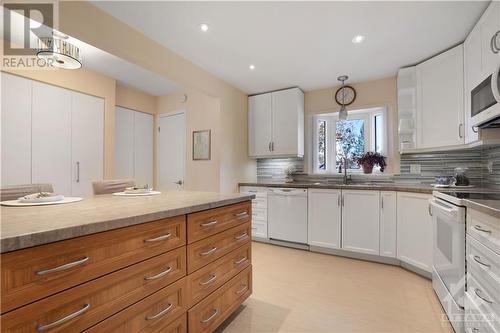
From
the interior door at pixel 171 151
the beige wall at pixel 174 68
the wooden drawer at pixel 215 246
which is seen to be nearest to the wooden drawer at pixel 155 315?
the wooden drawer at pixel 215 246

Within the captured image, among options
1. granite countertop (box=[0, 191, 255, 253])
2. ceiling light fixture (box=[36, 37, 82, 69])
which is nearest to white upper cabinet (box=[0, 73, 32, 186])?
ceiling light fixture (box=[36, 37, 82, 69])

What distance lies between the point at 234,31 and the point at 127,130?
9.12 ft

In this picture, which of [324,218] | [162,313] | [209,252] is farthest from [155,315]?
[324,218]

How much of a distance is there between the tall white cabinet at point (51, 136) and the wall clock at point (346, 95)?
139 inches

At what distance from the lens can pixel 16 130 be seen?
2641mm

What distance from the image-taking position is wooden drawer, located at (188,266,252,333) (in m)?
1.38

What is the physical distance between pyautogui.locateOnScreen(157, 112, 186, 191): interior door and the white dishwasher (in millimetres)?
1652

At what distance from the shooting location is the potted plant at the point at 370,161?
333 cm

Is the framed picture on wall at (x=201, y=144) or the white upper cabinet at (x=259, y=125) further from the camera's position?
the white upper cabinet at (x=259, y=125)

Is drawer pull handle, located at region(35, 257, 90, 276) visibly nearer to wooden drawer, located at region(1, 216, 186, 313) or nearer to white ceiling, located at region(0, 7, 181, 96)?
wooden drawer, located at region(1, 216, 186, 313)

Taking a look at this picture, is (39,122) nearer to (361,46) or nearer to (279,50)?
(279,50)

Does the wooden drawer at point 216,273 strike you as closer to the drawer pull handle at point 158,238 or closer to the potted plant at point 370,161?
the drawer pull handle at point 158,238

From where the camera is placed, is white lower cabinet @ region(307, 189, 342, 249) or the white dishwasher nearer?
white lower cabinet @ region(307, 189, 342, 249)

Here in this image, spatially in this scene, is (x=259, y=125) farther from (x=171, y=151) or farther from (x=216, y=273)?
(x=216, y=273)
